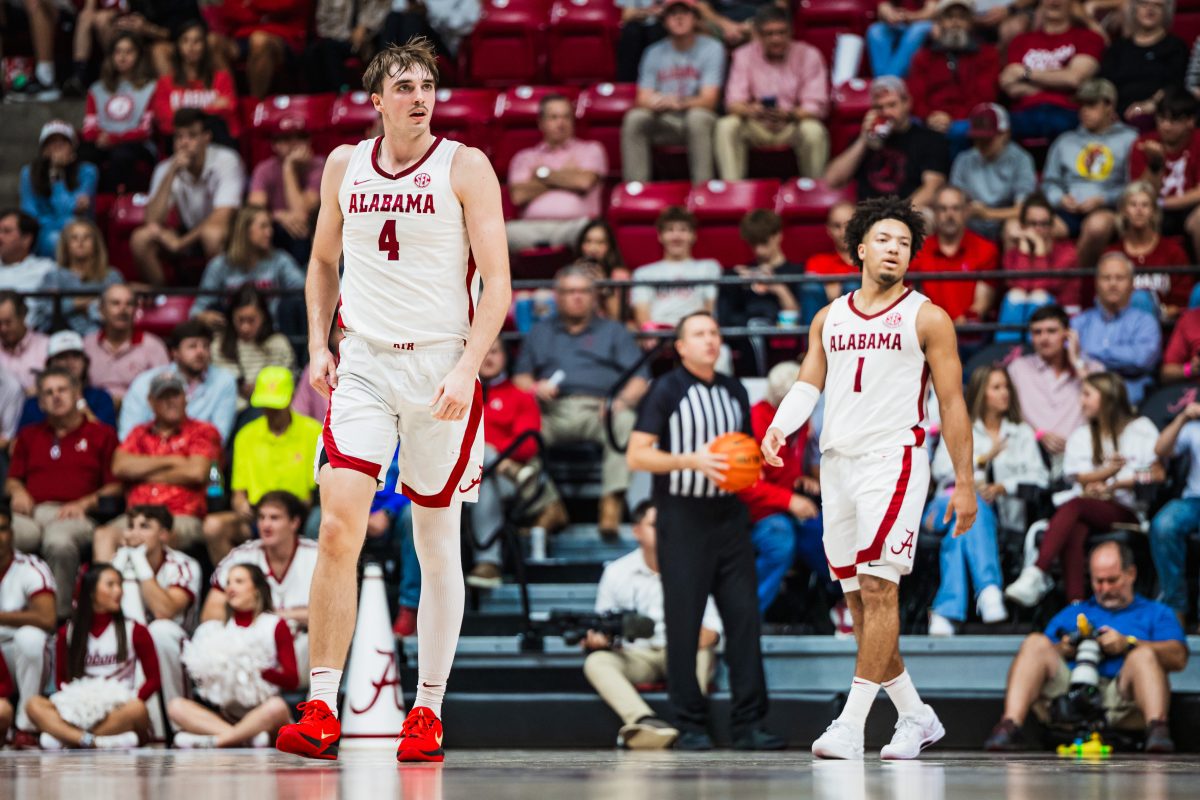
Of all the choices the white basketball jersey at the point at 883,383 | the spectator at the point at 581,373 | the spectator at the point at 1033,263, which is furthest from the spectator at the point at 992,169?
the white basketball jersey at the point at 883,383

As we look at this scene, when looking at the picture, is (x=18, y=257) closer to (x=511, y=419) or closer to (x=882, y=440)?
(x=511, y=419)

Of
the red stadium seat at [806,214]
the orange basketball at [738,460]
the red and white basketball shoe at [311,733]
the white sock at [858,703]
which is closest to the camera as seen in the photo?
the red and white basketball shoe at [311,733]

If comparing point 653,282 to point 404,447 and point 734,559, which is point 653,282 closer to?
point 734,559

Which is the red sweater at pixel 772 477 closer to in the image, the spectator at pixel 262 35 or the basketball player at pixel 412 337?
the basketball player at pixel 412 337

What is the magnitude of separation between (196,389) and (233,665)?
2624 mm

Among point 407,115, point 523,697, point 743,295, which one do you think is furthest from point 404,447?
point 743,295

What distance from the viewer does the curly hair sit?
6.81 metres

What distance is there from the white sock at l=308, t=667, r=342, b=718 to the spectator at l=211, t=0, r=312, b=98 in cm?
1010

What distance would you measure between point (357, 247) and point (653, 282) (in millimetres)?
5254

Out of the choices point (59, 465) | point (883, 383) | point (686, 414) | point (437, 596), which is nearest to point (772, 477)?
Result: point (686, 414)

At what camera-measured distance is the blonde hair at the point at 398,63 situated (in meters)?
5.48

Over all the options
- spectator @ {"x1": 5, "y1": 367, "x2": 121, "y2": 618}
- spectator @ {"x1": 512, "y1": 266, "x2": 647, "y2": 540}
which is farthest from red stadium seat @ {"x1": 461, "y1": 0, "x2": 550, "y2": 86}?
spectator @ {"x1": 5, "y1": 367, "x2": 121, "y2": 618}

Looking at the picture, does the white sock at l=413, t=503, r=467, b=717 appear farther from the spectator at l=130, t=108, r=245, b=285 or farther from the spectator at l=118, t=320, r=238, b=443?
the spectator at l=130, t=108, r=245, b=285

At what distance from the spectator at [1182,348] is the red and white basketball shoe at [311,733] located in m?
6.35
